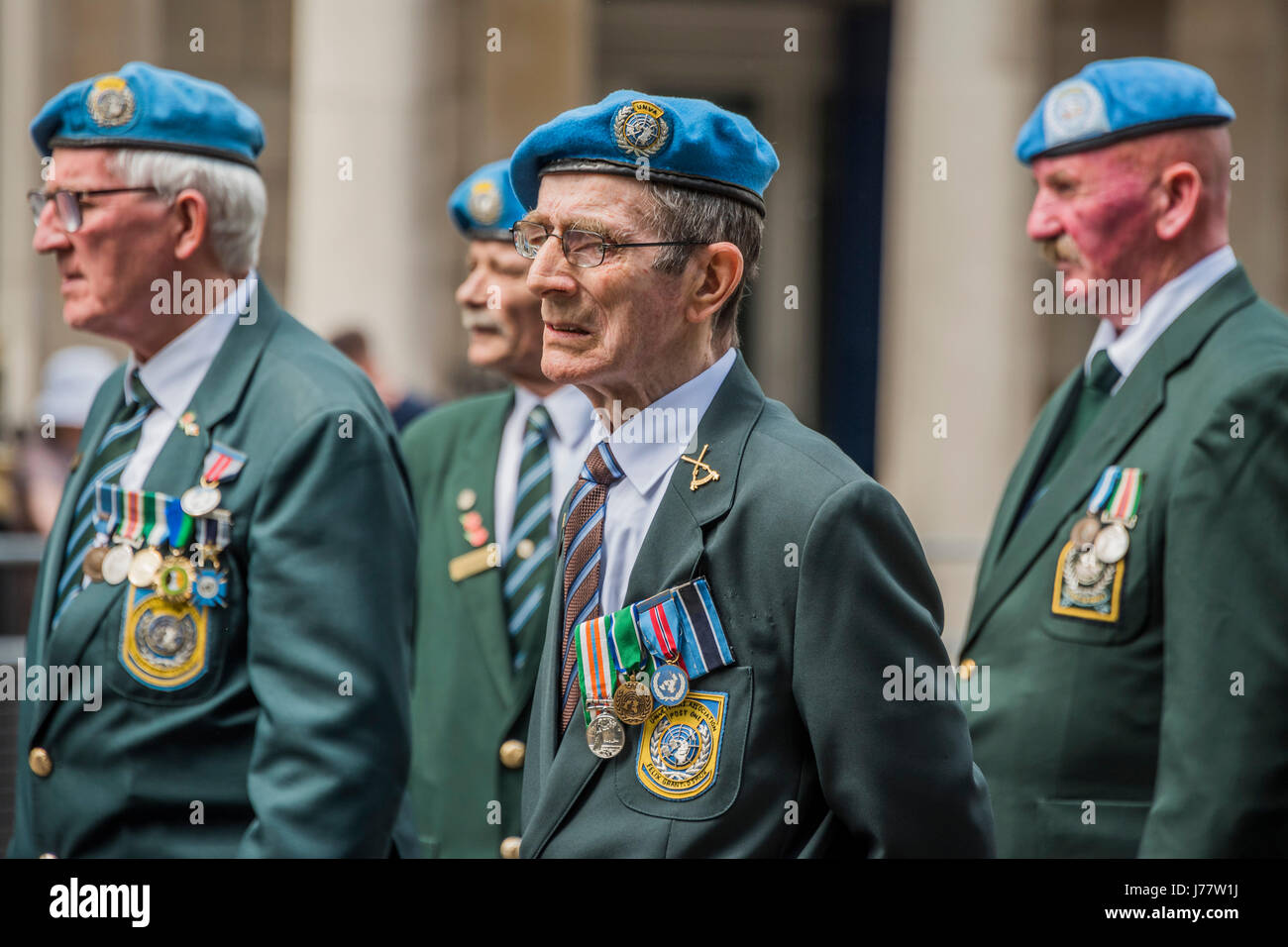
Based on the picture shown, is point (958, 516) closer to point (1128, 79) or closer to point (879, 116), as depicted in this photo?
point (879, 116)

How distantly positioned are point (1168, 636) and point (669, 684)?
124 centimetres

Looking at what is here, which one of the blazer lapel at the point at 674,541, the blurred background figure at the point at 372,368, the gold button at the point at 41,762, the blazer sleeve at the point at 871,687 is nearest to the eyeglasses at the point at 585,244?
the blazer lapel at the point at 674,541

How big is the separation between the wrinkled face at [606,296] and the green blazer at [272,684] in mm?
689

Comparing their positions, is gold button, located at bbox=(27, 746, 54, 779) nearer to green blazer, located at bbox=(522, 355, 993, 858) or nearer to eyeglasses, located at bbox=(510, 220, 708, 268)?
green blazer, located at bbox=(522, 355, 993, 858)

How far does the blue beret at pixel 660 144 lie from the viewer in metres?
2.64

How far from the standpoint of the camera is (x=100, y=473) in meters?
3.49

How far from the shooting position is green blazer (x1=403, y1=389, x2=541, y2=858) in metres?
4.23

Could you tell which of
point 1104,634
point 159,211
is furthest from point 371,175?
point 1104,634

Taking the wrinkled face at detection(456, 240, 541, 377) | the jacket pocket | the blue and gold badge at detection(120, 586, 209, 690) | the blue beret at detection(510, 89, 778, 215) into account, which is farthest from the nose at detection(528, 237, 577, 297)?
the wrinkled face at detection(456, 240, 541, 377)

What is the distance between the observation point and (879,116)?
14.9 meters

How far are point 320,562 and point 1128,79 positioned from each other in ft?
6.85

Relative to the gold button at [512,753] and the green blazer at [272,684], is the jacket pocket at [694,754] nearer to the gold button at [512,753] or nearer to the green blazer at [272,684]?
the green blazer at [272,684]

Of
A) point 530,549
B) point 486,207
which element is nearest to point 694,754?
point 530,549

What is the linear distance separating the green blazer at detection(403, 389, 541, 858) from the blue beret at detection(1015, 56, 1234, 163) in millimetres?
1715
